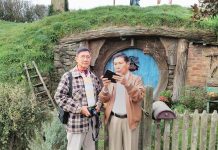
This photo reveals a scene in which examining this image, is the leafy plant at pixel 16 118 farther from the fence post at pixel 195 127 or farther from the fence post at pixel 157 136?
the fence post at pixel 195 127

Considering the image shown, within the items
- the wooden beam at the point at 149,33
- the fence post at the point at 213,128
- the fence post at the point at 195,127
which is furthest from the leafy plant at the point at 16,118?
the wooden beam at the point at 149,33

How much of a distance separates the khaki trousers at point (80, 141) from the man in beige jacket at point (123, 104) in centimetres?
27

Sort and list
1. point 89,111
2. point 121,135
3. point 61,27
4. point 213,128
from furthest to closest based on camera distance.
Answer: point 61,27, point 213,128, point 121,135, point 89,111

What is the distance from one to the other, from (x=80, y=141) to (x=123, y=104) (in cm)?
76

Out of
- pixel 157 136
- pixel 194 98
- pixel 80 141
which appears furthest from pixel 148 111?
pixel 194 98

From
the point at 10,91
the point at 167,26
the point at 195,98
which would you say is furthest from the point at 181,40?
the point at 10,91

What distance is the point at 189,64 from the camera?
43.0 feet

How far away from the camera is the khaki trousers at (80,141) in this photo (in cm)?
534

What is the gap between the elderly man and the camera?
5.17m

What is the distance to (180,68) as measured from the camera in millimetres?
13156

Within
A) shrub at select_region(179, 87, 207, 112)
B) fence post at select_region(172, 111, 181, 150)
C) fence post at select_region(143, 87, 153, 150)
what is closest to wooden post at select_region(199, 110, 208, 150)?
fence post at select_region(172, 111, 181, 150)

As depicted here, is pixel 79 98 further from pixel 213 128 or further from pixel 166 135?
pixel 213 128

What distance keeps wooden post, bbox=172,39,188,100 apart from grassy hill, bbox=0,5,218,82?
70 centimetres

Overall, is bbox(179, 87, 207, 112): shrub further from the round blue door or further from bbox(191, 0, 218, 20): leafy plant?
bbox(191, 0, 218, 20): leafy plant
